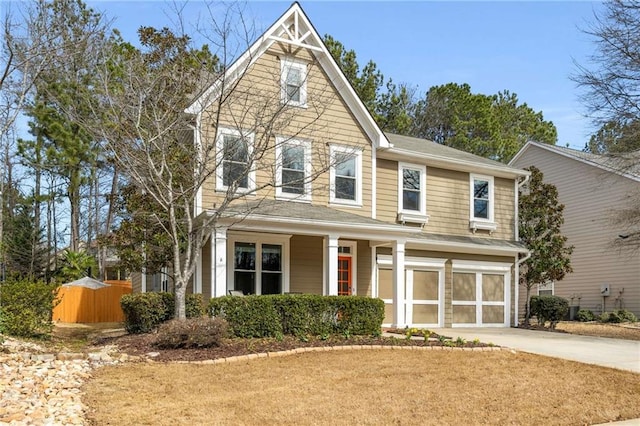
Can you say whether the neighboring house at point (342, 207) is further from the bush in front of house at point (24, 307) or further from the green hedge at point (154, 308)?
the bush in front of house at point (24, 307)

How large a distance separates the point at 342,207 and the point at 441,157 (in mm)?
4035

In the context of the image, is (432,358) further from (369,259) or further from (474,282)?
(474,282)

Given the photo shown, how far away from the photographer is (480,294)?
2053 centimetres

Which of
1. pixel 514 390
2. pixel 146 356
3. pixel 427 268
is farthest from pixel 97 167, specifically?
pixel 514 390

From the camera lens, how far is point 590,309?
2577 centimetres

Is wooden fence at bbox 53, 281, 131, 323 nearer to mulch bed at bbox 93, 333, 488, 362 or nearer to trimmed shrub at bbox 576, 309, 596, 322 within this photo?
mulch bed at bbox 93, 333, 488, 362

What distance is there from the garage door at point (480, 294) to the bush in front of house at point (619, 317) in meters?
5.16

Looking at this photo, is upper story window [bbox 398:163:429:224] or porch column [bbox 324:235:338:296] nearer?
porch column [bbox 324:235:338:296]

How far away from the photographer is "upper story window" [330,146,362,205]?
58.3 ft

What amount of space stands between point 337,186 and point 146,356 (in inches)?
330

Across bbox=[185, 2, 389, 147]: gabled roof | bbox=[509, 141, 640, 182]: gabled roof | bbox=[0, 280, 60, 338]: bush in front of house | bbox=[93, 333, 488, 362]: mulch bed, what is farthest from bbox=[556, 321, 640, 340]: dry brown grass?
bbox=[0, 280, 60, 338]: bush in front of house

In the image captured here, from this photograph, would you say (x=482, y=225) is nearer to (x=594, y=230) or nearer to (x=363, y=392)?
(x=594, y=230)

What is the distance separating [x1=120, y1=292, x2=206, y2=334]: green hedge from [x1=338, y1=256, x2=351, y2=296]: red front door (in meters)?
4.98

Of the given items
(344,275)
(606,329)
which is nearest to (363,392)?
(344,275)
